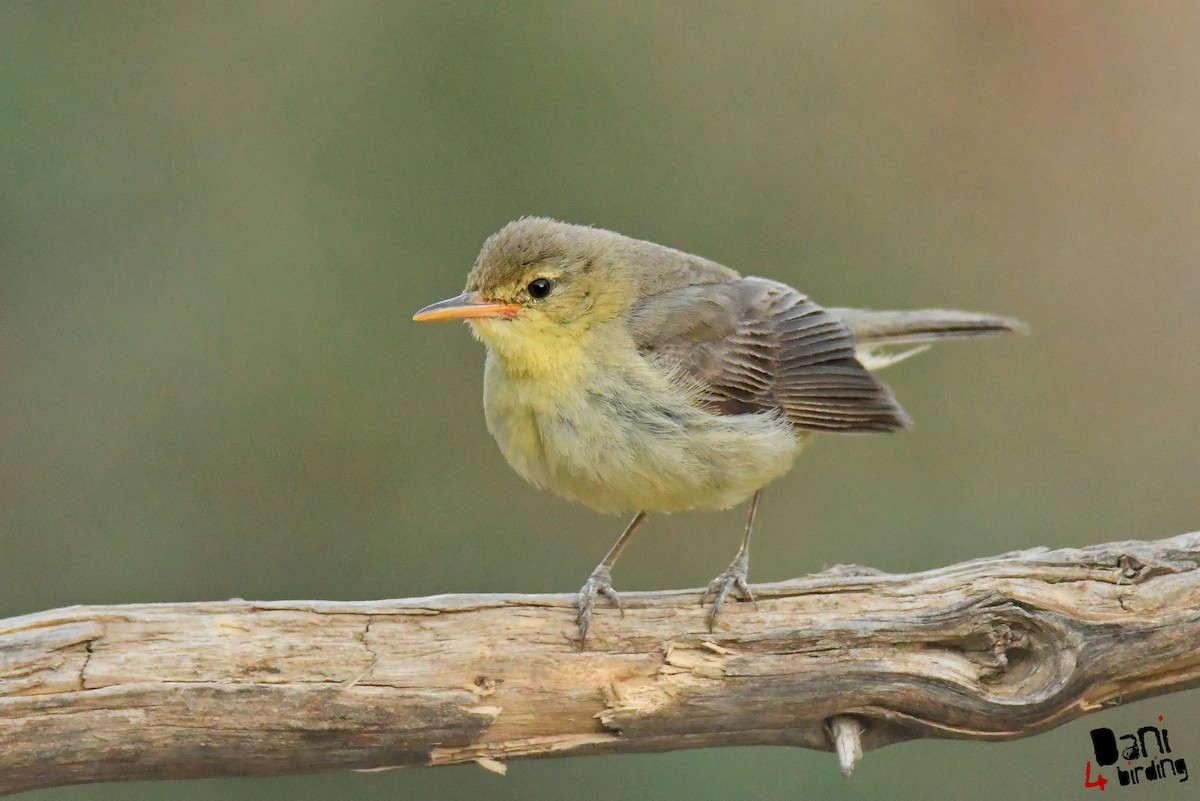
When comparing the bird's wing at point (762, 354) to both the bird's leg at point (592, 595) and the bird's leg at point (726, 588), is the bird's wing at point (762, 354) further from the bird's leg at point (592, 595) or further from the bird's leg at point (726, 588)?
the bird's leg at point (592, 595)

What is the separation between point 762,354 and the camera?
4836 mm

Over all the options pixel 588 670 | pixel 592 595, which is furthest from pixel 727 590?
pixel 588 670

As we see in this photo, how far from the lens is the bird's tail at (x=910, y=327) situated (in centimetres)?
530

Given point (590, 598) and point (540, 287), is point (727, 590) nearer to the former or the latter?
point (590, 598)

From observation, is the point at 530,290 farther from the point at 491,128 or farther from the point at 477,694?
the point at 491,128

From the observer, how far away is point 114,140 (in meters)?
5.94

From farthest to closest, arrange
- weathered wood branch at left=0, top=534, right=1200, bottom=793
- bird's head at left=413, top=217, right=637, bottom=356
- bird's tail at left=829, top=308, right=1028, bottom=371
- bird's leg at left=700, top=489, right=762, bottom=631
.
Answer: bird's tail at left=829, top=308, right=1028, bottom=371 < bird's head at left=413, top=217, right=637, bottom=356 < bird's leg at left=700, top=489, right=762, bottom=631 < weathered wood branch at left=0, top=534, right=1200, bottom=793

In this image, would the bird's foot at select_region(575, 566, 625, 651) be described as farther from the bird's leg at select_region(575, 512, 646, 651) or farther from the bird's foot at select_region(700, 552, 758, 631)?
the bird's foot at select_region(700, 552, 758, 631)

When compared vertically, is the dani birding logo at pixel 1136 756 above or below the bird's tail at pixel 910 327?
below

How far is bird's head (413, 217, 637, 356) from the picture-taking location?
437cm

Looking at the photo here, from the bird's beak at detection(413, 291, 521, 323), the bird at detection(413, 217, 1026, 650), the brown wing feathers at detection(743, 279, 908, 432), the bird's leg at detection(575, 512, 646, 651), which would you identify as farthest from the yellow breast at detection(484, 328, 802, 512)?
the brown wing feathers at detection(743, 279, 908, 432)

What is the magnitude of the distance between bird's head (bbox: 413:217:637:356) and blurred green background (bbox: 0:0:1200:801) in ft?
5.38

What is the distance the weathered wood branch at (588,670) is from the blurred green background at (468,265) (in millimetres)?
1569

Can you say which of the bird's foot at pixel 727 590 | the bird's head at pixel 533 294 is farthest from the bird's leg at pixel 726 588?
the bird's head at pixel 533 294
